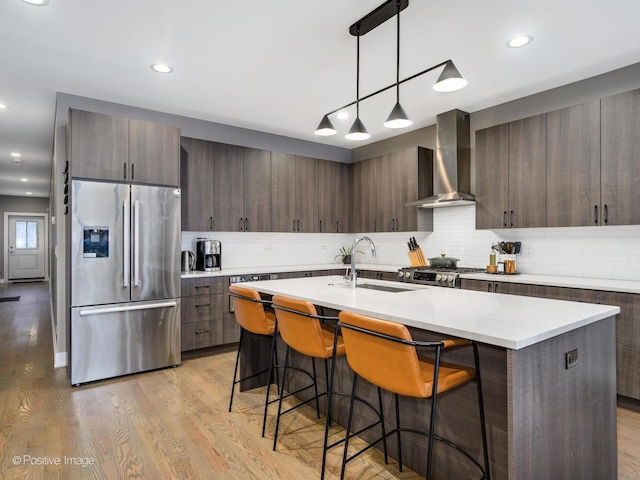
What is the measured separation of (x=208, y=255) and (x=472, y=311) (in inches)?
135

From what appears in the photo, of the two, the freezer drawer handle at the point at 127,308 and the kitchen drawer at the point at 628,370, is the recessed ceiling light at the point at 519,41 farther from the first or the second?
the freezer drawer handle at the point at 127,308

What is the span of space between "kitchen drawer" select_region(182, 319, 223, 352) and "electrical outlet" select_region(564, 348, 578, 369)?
345 cm

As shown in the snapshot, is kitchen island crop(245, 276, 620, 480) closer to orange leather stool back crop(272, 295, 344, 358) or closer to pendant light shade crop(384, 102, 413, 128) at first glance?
orange leather stool back crop(272, 295, 344, 358)

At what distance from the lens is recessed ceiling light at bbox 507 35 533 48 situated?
9.13 ft

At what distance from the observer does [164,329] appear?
12.5 ft

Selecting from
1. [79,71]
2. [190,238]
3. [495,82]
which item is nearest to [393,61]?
[495,82]

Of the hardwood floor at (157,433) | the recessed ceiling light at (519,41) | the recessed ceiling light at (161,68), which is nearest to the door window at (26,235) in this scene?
the hardwood floor at (157,433)

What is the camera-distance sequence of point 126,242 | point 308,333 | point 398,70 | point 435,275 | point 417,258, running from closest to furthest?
1. point 308,333
2. point 398,70
3. point 126,242
4. point 435,275
5. point 417,258

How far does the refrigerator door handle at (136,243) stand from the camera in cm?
362

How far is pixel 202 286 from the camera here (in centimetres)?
416

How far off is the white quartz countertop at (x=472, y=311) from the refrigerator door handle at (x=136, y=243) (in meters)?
1.63

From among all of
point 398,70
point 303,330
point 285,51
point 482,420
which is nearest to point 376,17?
point 398,70

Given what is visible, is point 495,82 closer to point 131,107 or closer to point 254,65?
point 254,65

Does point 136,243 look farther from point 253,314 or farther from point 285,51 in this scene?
point 285,51
